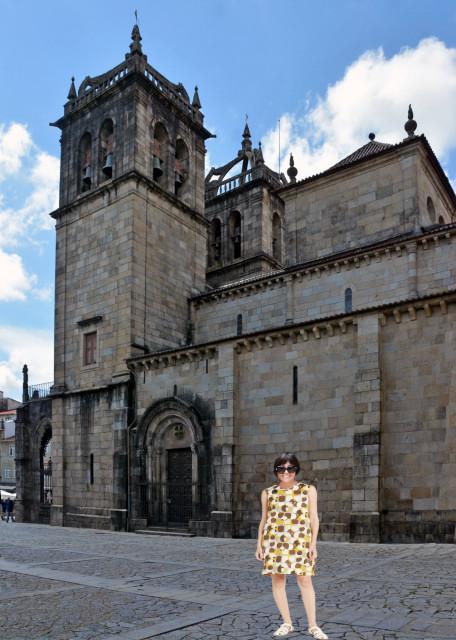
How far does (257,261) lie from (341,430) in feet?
63.1

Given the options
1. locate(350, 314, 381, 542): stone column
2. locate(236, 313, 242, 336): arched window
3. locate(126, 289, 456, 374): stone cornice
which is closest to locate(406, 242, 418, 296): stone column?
locate(126, 289, 456, 374): stone cornice

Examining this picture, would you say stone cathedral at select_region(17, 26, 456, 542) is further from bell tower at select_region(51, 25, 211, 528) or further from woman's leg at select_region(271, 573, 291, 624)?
woman's leg at select_region(271, 573, 291, 624)

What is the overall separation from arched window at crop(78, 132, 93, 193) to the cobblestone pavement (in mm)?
19694

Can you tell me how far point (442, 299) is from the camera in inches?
646

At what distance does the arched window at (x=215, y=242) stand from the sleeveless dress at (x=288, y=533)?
33.0m

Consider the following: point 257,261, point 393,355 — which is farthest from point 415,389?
point 257,261

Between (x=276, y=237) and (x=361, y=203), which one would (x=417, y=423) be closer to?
(x=361, y=203)

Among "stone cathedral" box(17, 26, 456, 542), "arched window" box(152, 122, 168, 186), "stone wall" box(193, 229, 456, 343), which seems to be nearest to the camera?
"stone cathedral" box(17, 26, 456, 542)

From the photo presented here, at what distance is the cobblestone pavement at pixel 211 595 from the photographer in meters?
7.00

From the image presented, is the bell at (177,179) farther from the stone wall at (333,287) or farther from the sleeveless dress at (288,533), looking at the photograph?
the sleeveless dress at (288,533)

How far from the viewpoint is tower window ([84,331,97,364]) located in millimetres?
27359

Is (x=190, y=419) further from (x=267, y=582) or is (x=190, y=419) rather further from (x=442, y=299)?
(x=267, y=582)

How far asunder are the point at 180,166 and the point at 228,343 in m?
13.5

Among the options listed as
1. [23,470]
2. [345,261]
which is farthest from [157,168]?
[23,470]
